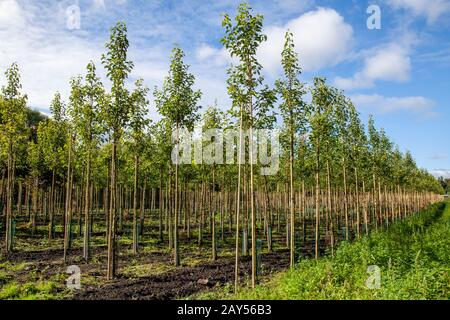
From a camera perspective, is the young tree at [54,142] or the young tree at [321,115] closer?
the young tree at [321,115]

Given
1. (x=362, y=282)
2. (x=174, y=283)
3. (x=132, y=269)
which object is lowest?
(x=132, y=269)

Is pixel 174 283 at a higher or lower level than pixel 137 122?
lower

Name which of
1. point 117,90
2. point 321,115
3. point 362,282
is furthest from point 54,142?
point 362,282

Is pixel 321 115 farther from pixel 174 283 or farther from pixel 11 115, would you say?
pixel 11 115

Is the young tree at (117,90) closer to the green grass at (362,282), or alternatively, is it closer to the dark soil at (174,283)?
the dark soil at (174,283)

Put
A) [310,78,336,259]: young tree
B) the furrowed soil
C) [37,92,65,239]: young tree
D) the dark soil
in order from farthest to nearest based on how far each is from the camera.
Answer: [37,92,65,239]: young tree → [310,78,336,259]: young tree → the furrowed soil → the dark soil

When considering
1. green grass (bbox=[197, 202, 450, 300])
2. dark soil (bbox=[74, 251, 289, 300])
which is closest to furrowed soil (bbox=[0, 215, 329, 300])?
dark soil (bbox=[74, 251, 289, 300])

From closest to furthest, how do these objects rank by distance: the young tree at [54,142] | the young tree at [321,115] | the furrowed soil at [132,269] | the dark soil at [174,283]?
the dark soil at [174,283] < the furrowed soil at [132,269] < the young tree at [321,115] < the young tree at [54,142]

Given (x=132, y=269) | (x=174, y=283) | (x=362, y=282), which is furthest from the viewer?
(x=132, y=269)

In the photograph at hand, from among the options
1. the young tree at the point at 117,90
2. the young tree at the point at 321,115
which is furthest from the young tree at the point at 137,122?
the young tree at the point at 321,115

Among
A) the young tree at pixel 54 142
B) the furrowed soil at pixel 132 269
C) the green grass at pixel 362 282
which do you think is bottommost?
the furrowed soil at pixel 132 269

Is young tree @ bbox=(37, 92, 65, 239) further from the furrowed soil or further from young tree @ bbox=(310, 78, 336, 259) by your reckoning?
young tree @ bbox=(310, 78, 336, 259)
